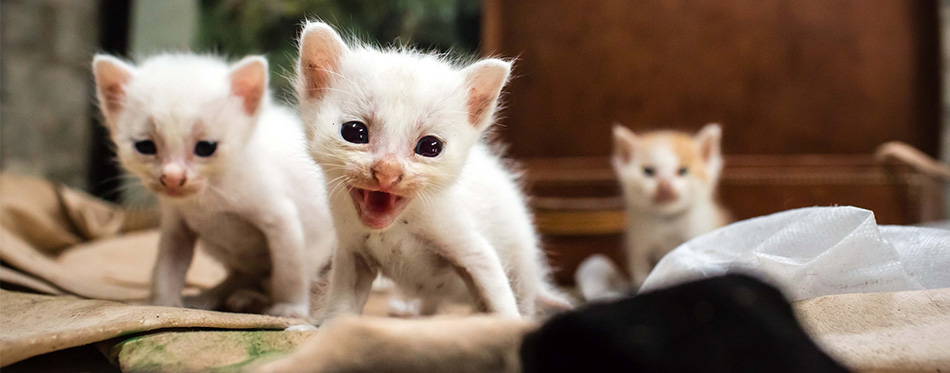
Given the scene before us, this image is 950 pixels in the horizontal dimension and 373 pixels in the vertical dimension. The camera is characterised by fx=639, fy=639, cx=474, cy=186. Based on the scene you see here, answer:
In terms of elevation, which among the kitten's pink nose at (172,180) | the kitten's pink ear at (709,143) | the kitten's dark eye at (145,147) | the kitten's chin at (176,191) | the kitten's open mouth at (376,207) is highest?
the kitten's dark eye at (145,147)

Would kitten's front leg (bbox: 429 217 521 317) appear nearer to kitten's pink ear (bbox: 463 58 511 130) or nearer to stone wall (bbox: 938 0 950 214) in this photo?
kitten's pink ear (bbox: 463 58 511 130)

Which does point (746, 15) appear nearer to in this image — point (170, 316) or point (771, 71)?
point (771, 71)

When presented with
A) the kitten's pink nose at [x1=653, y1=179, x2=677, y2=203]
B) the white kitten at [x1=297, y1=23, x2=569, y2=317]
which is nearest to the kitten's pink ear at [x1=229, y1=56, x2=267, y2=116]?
the white kitten at [x1=297, y1=23, x2=569, y2=317]

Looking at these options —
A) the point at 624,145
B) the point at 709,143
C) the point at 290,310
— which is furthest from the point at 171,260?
the point at 709,143

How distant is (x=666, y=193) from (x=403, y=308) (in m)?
1.39

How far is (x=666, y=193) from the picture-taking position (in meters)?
2.68

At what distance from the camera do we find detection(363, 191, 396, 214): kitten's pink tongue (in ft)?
3.84

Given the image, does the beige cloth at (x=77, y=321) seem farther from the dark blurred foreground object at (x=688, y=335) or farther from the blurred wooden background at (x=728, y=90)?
the blurred wooden background at (x=728, y=90)

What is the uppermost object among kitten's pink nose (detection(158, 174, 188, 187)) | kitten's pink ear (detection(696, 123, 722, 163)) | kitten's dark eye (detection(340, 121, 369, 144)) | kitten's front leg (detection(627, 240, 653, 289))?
kitten's dark eye (detection(340, 121, 369, 144))

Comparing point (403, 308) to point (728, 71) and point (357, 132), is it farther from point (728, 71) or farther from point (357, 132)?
point (728, 71)

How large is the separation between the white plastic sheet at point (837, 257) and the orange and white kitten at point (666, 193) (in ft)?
4.31

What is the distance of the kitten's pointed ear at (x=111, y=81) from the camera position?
5.21 feet

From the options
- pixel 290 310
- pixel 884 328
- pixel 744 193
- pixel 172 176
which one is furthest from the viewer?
pixel 744 193

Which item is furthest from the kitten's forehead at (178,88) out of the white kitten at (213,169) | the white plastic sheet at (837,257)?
the white plastic sheet at (837,257)
